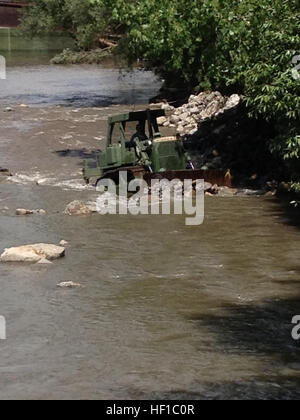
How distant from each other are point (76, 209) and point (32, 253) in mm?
3858

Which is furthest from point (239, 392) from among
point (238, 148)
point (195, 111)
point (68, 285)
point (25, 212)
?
point (195, 111)

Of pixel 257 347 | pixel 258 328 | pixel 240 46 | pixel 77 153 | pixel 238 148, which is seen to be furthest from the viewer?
pixel 77 153

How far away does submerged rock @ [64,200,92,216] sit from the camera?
18766 mm

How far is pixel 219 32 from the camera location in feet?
63.6

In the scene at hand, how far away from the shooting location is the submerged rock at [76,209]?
18.8m

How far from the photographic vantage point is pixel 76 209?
18.8 meters

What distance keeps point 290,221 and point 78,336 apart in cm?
750

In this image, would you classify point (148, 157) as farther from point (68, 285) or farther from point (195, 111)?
point (195, 111)

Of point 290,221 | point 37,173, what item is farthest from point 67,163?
point 290,221

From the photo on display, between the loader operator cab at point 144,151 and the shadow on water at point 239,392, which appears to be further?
the loader operator cab at point 144,151

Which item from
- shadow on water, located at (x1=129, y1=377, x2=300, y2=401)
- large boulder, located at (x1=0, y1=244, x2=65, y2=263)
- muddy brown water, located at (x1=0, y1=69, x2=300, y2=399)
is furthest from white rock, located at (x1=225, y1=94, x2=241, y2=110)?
shadow on water, located at (x1=129, y1=377, x2=300, y2=401)

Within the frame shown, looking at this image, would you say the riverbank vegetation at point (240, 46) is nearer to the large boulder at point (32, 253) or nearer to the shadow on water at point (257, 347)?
the shadow on water at point (257, 347)

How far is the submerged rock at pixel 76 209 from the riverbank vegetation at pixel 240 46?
3.87 meters

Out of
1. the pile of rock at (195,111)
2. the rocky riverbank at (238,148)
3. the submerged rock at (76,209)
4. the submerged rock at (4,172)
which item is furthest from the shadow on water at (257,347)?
the pile of rock at (195,111)
